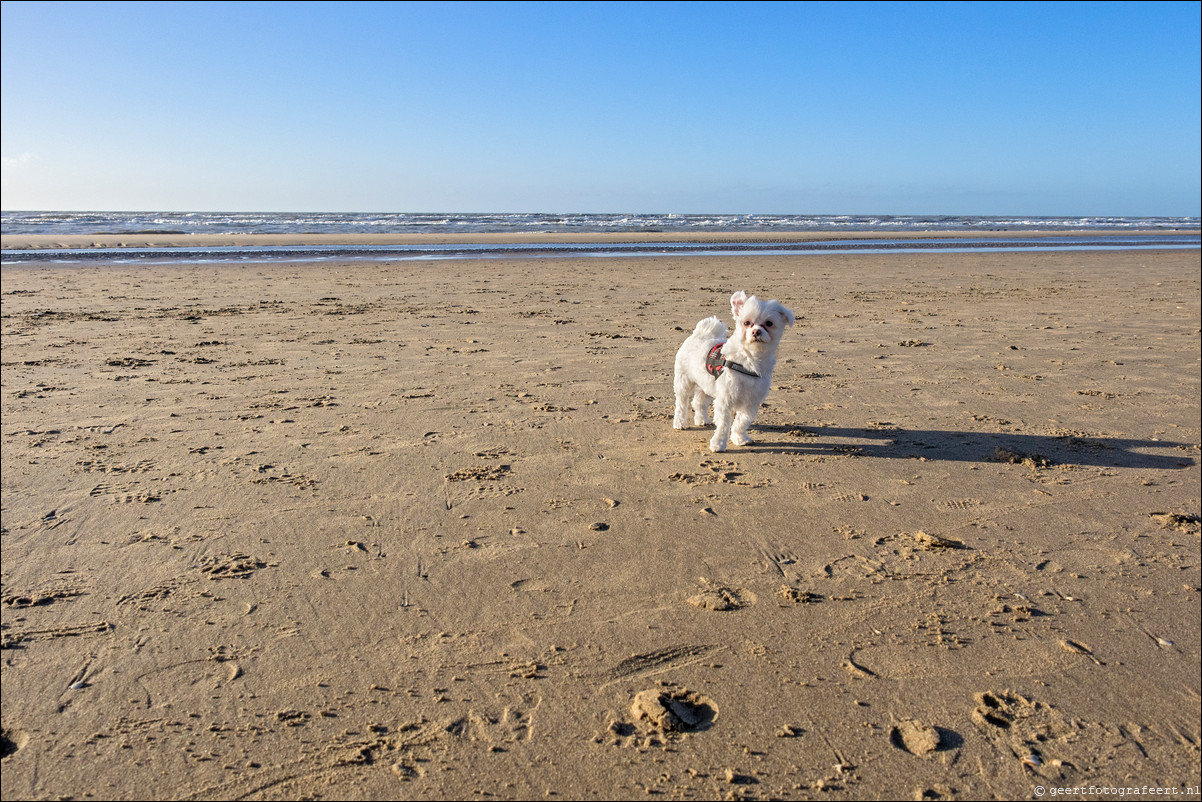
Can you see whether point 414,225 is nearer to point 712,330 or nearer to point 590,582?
point 712,330

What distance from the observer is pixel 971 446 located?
541 cm

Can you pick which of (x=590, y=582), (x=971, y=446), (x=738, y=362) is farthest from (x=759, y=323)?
(x=590, y=582)

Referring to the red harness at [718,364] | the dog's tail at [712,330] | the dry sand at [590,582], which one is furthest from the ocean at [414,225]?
the red harness at [718,364]

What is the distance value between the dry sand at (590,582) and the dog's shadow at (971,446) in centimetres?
4

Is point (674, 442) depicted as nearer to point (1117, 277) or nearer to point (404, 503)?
point (404, 503)

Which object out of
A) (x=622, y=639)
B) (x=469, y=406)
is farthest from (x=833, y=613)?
(x=469, y=406)

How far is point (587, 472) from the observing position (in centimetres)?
492

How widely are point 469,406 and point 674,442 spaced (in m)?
1.82

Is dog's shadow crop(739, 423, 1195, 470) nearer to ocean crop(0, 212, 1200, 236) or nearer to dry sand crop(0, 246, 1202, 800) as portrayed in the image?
dry sand crop(0, 246, 1202, 800)

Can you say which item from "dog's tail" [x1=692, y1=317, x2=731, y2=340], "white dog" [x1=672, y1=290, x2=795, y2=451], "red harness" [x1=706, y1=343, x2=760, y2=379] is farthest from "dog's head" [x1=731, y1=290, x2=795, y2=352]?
"dog's tail" [x1=692, y1=317, x2=731, y2=340]

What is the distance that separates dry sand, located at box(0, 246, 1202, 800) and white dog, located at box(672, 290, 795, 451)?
1.11 feet

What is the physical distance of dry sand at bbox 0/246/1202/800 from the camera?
246cm

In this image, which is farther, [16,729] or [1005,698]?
[1005,698]

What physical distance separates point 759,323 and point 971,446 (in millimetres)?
1783
